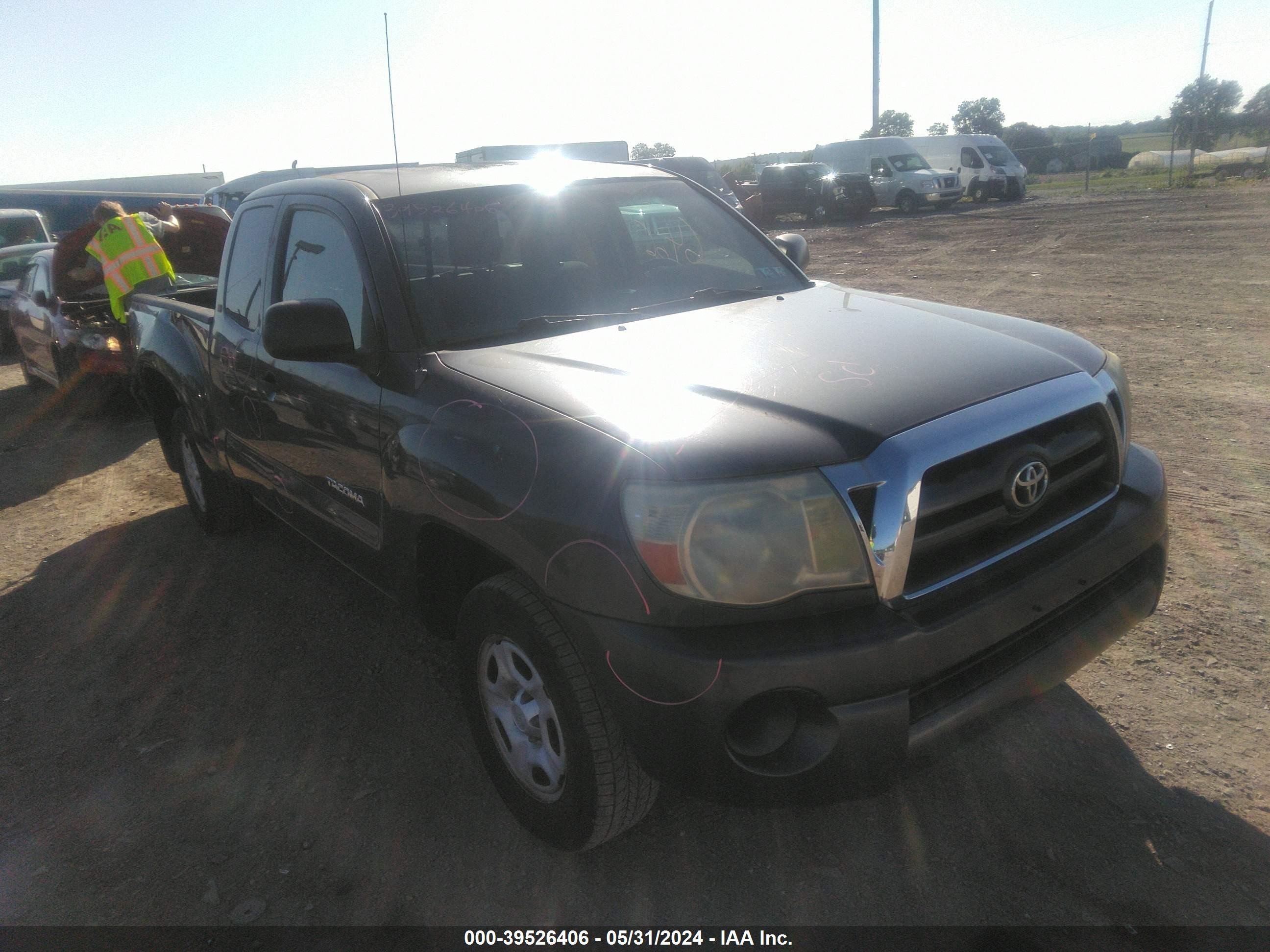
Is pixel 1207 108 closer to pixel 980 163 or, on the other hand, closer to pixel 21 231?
pixel 980 163

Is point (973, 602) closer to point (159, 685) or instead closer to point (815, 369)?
point (815, 369)

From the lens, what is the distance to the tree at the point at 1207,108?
150 ft

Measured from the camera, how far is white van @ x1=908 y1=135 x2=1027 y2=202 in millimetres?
27625

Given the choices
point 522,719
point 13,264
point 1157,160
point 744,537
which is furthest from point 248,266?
point 1157,160

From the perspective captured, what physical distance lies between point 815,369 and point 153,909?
2304 mm

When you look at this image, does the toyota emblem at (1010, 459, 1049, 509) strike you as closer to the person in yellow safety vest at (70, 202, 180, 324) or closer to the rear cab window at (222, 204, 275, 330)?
the rear cab window at (222, 204, 275, 330)

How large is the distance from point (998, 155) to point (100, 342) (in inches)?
1079

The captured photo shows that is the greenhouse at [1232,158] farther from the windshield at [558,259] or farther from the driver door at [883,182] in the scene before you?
the windshield at [558,259]

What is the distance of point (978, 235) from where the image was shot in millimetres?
18375

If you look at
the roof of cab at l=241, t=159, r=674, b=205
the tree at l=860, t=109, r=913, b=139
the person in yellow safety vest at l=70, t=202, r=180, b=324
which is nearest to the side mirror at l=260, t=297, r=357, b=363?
the roof of cab at l=241, t=159, r=674, b=205

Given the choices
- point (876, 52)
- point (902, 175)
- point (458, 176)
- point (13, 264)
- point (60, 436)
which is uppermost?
point (876, 52)

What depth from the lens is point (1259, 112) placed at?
58781mm

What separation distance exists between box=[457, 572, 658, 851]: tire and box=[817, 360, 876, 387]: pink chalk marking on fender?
0.93 meters

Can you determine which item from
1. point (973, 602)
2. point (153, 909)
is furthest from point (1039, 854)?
point (153, 909)
